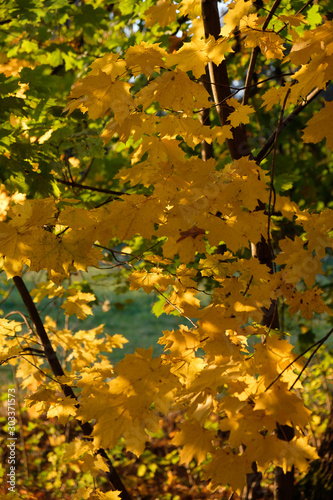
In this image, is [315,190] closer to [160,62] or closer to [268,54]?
[268,54]

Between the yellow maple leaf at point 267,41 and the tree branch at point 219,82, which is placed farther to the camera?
the tree branch at point 219,82

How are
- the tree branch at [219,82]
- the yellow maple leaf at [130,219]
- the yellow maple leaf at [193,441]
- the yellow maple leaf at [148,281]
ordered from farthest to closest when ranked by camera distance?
1. the tree branch at [219,82]
2. the yellow maple leaf at [148,281]
3. the yellow maple leaf at [130,219]
4. the yellow maple leaf at [193,441]

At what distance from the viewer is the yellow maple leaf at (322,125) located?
143 centimetres

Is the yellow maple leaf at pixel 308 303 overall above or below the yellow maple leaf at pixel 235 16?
below

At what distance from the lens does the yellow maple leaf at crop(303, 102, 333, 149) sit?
1.43 m

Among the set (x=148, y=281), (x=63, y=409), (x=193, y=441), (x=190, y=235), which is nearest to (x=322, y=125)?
(x=190, y=235)

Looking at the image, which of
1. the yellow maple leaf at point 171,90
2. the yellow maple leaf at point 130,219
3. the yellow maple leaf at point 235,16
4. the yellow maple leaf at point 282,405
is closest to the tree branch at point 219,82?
the yellow maple leaf at point 235,16

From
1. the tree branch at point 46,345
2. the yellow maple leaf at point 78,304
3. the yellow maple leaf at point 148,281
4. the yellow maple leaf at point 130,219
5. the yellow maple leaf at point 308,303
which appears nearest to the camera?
the yellow maple leaf at point 130,219

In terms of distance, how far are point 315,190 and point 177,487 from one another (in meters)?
3.63

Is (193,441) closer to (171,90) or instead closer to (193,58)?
(171,90)

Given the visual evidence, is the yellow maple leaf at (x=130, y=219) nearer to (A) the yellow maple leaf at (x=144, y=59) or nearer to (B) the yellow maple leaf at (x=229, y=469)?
(A) the yellow maple leaf at (x=144, y=59)

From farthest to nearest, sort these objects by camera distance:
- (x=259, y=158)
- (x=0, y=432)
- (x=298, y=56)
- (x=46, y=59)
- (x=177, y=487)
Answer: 1. (x=0, y=432)
2. (x=177, y=487)
3. (x=46, y=59)
4. (x=259, y=158)
5. (x=298, y=56)

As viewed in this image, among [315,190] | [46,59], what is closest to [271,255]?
[315,190]

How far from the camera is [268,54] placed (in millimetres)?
1910
